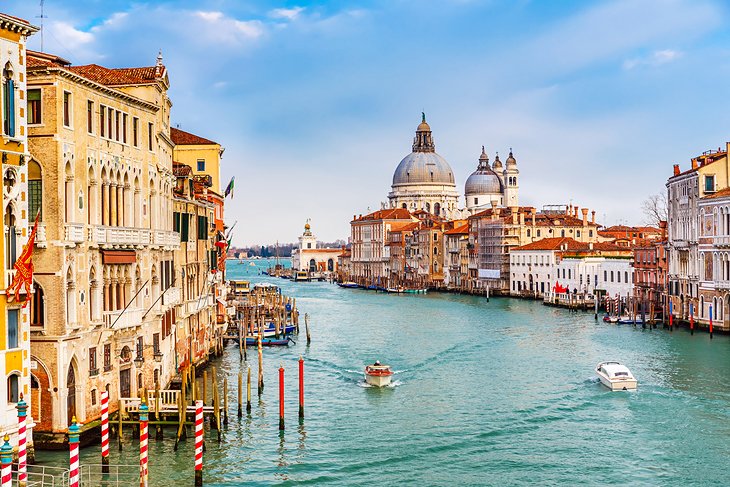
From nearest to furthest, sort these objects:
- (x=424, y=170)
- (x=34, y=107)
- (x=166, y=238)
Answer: (x=34, y=107)
(x=166, y=238)
(x=424, y=170)

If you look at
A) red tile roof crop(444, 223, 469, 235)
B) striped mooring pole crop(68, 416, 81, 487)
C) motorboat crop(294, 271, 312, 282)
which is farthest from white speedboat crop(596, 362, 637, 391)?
motorboat crop(294, 271, 312, 282)

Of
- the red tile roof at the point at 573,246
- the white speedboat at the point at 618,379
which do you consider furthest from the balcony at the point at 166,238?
the red tile roof at the point at 573,246

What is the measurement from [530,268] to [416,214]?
34.7 metres

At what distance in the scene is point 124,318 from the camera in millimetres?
15930

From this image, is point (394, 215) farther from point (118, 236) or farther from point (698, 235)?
point (118, 236)

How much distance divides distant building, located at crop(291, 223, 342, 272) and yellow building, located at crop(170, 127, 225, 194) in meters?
87.3

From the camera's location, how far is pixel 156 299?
59.0 feet

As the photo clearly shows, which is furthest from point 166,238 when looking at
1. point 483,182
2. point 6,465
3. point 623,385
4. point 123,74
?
point 483,182

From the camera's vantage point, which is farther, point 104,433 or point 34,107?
point 34,107

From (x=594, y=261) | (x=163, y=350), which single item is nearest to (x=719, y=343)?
(x=163, y=350)

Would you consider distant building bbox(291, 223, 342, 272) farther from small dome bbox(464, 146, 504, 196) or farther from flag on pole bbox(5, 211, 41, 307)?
flag on pole bbox(5, 211, 41, 307)

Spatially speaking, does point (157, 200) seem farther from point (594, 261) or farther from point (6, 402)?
point (594, 261)

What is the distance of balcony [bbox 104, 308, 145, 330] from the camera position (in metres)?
15.4

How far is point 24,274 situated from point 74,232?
172 centimetres
